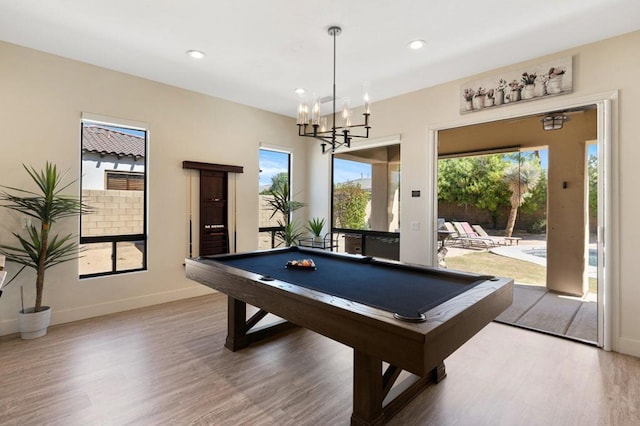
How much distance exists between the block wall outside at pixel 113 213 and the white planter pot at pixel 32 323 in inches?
37.7

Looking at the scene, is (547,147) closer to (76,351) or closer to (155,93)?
(155,93)

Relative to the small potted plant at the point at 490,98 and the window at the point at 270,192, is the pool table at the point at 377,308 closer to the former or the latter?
the small potted plant at the point at 490,98

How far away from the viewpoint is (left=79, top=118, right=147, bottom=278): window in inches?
149

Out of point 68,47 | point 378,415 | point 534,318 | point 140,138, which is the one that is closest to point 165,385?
point 378,415

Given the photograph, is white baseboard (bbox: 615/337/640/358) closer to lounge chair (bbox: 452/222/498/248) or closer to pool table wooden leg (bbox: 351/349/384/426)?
pool table wooden leg (bbox: 351/349/384/426)

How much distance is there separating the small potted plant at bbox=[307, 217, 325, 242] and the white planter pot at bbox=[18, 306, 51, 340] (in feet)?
11.8

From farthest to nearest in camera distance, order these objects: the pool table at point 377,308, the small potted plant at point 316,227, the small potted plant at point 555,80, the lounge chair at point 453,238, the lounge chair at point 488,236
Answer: the lounge chair at point 453,238 < the lounge chair at point 488,236 < the small potted plant at point 316,227 < the small potted plant at point 555,80 < the pool table at point 377,308

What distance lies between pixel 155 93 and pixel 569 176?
20.0 ft

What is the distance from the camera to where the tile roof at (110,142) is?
3.79 m

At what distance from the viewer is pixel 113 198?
398cm

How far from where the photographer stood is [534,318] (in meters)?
3.76

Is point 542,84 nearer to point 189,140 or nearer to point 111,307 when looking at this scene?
point 189,140

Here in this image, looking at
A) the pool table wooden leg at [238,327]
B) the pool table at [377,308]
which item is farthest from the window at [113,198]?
the pool table wooden leg at [238,327]

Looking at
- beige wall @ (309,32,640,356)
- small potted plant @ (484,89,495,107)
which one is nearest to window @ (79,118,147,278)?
small potted plant @ (484,89,495,107)
